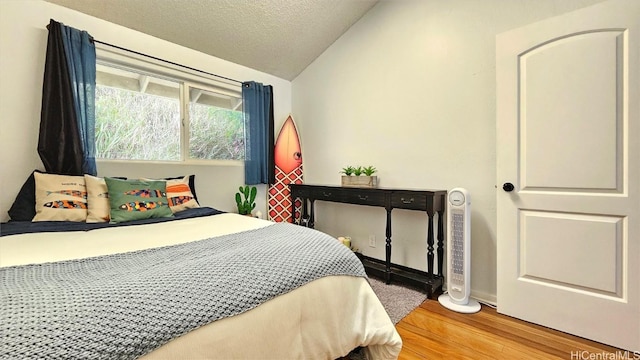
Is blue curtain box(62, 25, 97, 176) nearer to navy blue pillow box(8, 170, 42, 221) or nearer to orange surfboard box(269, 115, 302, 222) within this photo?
navy blue pillow box(8, 170, 42, 221)

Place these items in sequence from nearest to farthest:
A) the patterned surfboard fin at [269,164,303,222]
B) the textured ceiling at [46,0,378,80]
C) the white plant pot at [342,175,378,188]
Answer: the textured ceiling at [46,0,378,80] < the white plant pot at [342,175,378,188] < the patterned surfboard fin at [269,164,303,222]

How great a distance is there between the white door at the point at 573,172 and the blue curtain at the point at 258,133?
7.58 feet

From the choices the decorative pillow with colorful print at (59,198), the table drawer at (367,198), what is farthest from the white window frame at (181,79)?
the table drawer at (367,198)

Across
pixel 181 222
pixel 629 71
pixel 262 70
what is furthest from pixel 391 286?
pixel 262 70

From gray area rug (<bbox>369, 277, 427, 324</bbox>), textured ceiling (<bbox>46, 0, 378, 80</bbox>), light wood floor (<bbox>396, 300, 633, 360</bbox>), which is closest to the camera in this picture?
light wood floor (<bbox>396, 300, 633, 360</bbox>)

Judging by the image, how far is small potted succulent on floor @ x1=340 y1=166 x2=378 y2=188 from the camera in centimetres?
258

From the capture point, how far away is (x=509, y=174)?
1.78 metres

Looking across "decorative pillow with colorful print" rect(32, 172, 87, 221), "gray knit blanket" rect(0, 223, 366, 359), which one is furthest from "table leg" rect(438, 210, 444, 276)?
"decorative pillow with colorful print" rect(32, 172, 87, 221)

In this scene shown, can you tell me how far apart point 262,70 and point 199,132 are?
1077 mm

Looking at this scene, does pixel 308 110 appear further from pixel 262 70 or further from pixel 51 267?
pixel 51 267

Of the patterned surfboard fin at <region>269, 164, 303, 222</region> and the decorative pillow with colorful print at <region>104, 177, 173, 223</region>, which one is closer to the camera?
the decorative pillow with colorful print at <region>104, 177, 173, 223</region>

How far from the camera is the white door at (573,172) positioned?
1426 millimetres

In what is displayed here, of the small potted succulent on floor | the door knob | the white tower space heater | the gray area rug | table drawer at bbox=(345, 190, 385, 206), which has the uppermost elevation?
the small potted succulent on floor

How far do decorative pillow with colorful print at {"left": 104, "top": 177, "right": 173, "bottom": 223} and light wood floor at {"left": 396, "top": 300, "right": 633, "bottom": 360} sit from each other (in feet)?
5.81
